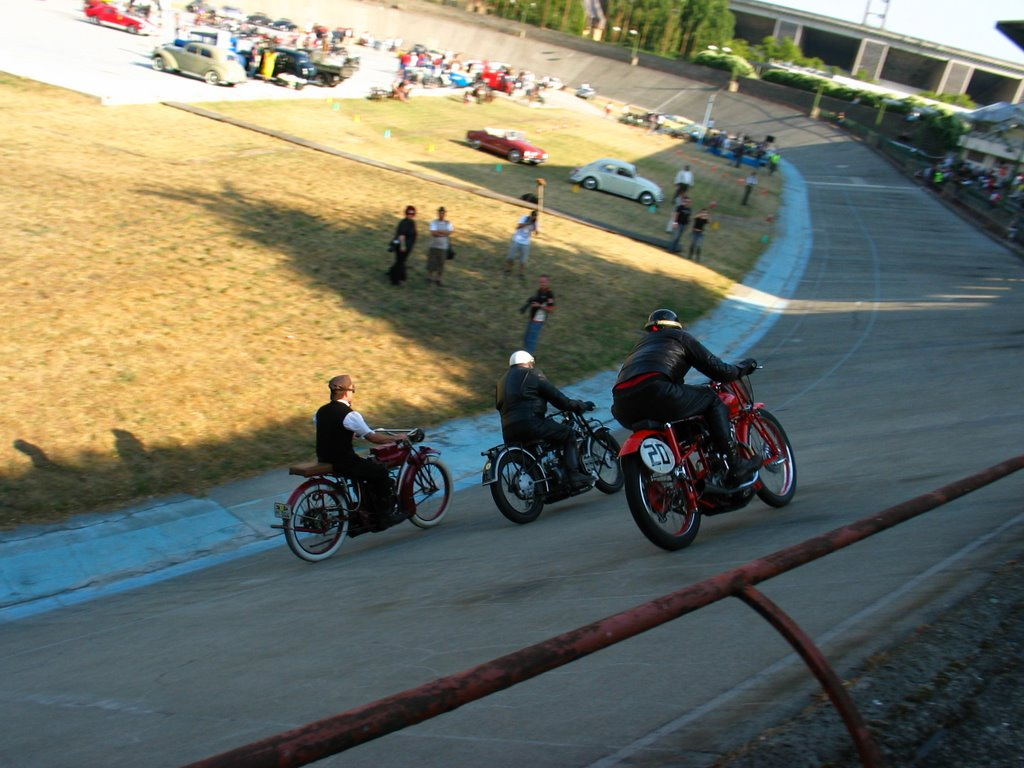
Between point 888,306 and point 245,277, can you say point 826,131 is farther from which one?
point 245,277

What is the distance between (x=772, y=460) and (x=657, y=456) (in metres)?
1.81

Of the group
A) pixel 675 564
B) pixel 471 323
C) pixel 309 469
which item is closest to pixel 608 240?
pixel 471 323

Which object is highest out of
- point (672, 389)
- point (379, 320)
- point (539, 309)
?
point (672, 389)

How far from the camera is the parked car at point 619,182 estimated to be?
3572cm

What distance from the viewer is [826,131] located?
80.7m

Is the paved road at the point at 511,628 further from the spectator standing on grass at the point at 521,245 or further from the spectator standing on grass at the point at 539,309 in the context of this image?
the spectator standing on grass at the point at 521,245

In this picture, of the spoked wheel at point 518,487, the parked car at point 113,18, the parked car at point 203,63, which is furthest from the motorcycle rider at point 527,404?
the parked car at point 113,18

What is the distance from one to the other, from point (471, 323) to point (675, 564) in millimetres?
11813

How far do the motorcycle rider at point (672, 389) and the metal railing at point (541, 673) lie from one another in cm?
336

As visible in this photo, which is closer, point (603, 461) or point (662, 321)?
point (662, 321)

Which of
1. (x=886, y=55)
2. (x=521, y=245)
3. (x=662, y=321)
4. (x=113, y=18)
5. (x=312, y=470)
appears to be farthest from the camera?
(x=886, y=55)

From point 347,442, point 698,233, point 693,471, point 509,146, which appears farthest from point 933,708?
point 509,146

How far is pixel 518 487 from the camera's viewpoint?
940 cm

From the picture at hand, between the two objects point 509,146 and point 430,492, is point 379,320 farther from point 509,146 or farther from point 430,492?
point 509,146
